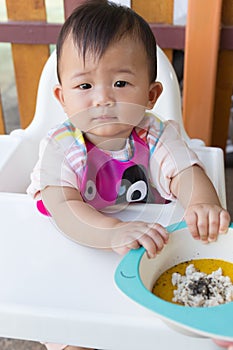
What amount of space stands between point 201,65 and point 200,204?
2.38 ft

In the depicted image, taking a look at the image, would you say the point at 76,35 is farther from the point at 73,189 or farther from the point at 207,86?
the point at 207,86

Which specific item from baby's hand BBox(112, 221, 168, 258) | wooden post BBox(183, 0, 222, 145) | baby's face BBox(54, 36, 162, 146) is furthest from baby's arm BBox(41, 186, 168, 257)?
wooden post BBox(183, 0, 222, 145)

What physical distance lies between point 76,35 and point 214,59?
689 millimetres

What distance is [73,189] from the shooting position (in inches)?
27.1

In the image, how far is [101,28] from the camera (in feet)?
2.21

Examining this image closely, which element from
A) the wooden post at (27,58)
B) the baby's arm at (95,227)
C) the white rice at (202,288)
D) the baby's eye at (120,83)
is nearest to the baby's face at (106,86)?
the baby's eye at (120,83)

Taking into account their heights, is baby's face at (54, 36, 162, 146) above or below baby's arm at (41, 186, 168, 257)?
above

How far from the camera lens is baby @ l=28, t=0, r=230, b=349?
0.63 meters

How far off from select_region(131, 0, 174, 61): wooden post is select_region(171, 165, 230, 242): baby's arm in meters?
0.67

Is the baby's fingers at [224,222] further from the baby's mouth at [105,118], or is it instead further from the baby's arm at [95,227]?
the baby's mouth at [105,118]

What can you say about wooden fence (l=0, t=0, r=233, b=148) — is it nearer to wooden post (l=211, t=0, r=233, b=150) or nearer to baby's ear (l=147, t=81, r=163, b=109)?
wooden post (l=211, t=0, r=233, b=150)

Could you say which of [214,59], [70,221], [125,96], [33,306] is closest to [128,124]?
[125,96]

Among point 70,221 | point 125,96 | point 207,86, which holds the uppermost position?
point 125,96

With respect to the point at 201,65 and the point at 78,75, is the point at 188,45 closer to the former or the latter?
the point at 201,65
